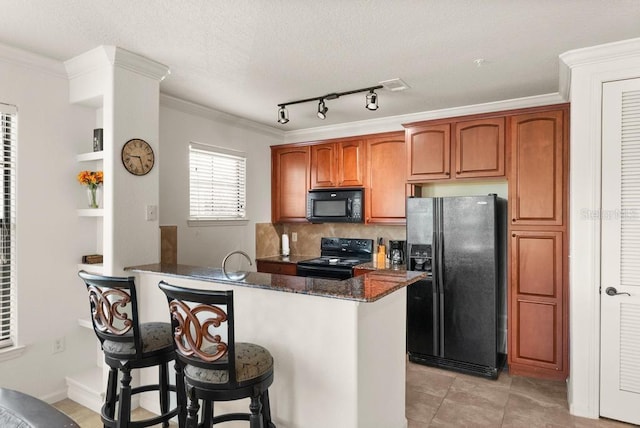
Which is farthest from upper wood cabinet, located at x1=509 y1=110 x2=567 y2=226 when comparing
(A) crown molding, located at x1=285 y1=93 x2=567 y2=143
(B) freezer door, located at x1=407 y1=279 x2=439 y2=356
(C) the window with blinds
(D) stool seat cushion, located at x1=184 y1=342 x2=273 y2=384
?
(C) the window with blinds

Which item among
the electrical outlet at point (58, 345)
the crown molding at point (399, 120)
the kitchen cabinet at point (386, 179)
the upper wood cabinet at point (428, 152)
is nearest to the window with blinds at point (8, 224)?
the electrical outlet at point (58, 345)

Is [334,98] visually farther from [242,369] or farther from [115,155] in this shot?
[242,369]

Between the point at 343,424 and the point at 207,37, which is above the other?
the point at 207,37

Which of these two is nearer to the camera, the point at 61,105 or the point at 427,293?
the point at 61,105

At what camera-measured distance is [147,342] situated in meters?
2.05

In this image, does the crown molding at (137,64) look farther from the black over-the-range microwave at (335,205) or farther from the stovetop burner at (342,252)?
the stovetop burner at (342,252)

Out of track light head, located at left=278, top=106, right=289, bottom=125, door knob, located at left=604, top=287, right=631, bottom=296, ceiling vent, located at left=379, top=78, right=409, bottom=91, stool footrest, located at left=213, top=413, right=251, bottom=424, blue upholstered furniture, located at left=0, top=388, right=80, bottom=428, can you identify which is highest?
ceiling vent, located at left=379, top=78, right=409, bottom=91

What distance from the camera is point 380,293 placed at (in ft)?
6.15

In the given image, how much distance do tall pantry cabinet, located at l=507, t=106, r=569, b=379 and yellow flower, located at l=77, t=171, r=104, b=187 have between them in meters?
3.38

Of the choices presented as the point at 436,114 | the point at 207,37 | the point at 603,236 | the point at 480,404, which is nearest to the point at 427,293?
the point at 480,404

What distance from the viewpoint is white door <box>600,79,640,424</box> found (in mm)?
2521

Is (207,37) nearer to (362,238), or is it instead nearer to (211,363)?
(211,363)

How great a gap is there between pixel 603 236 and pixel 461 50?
Result: 160cm

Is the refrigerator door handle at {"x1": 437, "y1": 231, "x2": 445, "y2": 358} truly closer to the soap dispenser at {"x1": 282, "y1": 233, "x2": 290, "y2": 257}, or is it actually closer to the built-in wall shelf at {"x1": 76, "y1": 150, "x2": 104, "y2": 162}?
the soap dispenser at {"x1": 282, "y1": 233, "x2": 290, "y2": 257}
